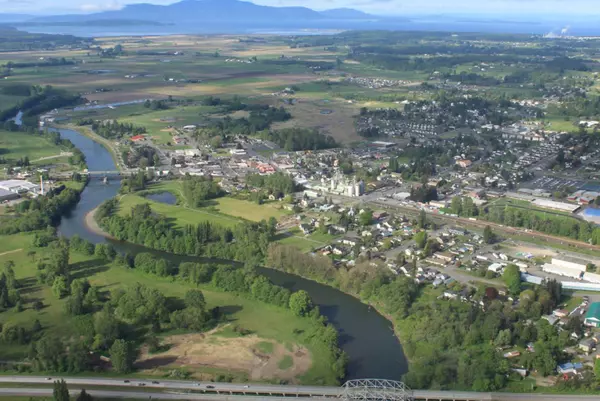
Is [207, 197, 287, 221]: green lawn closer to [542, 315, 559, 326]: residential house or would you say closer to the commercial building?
the commercial building

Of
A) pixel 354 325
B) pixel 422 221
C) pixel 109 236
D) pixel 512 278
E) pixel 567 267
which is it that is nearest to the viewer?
pixel 354 325

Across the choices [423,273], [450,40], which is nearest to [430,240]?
[423,273]

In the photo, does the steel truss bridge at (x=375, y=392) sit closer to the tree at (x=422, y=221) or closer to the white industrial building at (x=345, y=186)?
the tree at (x=422, y=221)

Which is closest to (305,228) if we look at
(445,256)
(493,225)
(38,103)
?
(445,256)

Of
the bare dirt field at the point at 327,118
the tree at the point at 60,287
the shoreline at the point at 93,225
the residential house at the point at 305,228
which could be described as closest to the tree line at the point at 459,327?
the residential house at the point at 305,228

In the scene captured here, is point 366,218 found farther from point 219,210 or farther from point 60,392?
point 60,392

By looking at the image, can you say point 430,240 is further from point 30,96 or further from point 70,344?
point 30,96

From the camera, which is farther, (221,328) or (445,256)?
(445,256)
